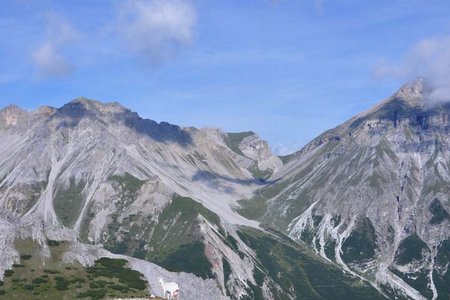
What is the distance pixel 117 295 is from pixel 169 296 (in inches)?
861

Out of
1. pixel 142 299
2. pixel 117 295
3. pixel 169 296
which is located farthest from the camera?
pixel 117 295

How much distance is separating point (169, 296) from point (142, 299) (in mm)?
22506

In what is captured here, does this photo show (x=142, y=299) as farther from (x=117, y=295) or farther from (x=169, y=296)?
(x=117, y=295)

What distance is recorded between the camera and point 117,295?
655 ft

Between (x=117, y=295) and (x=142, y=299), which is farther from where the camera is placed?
(x=117, y=295)

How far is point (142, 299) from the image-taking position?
162625 millimetres

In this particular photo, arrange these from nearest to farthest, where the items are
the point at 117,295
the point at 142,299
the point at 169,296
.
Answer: the point at 142,299 < the point at 169,296 < the point at 117,295

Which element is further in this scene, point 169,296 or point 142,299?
point 169,296

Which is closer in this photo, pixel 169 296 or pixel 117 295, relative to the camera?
pixel 169 296

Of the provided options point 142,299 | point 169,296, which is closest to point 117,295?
point 169,296

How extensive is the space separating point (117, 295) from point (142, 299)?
128 ft
